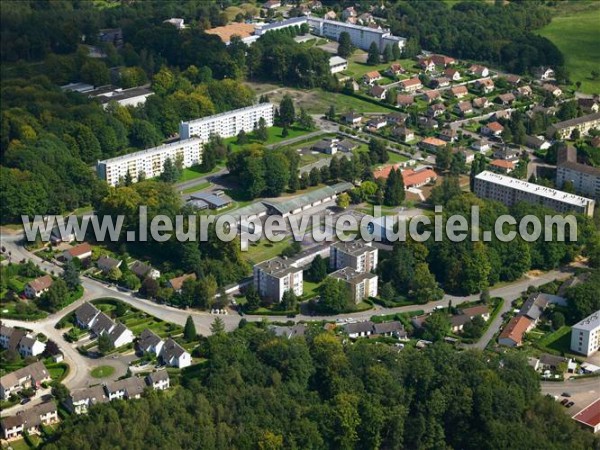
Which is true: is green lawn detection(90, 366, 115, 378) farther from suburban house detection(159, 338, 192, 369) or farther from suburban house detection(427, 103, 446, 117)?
suburban house detection(427, 103, 446, 117)

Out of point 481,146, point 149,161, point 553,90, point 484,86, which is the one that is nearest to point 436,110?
point 484,86

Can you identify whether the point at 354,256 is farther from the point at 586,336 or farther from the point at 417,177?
the point at 417,177

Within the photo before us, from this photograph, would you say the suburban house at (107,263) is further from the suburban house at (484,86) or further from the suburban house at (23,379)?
the suburban house at (484,86)

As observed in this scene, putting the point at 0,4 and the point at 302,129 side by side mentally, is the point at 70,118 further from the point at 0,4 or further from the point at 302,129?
the point at 0,4

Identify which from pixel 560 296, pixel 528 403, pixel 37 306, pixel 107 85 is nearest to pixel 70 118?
pixel 107 85

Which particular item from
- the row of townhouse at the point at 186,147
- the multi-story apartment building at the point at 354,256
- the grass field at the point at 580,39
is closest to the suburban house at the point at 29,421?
the multi-story apartment building at the point at 354,256
